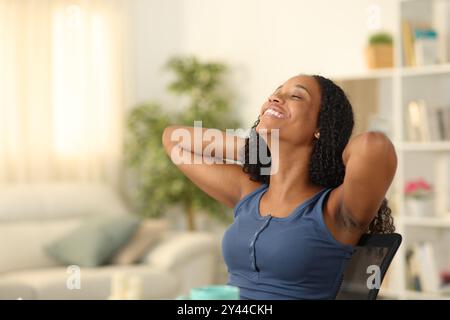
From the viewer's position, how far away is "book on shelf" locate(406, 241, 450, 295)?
12.4 feet

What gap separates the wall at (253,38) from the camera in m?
4.52

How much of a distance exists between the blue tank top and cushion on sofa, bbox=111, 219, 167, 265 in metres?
2.72

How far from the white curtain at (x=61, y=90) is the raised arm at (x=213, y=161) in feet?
10.6

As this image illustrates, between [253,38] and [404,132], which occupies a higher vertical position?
[253,38]

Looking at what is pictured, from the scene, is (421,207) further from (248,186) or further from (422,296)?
(248,186)

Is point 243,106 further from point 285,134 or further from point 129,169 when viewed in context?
point 285,134

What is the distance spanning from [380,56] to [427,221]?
35.8 inches

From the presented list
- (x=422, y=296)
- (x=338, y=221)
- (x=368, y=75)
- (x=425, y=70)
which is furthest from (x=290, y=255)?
(x=368, y=75)

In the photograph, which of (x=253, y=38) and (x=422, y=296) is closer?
(x=422, y=296)

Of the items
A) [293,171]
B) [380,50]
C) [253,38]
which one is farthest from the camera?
[253,38]

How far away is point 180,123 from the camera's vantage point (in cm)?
513

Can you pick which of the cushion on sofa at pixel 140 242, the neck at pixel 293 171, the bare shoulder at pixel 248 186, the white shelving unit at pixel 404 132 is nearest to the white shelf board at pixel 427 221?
the white shelving unit at pixel 404 132

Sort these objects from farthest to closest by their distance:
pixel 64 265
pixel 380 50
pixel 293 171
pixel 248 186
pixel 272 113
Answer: pixel 64 265
pixel 380 50
pixel 248 186
pixel 293 171
pixel 272 113
